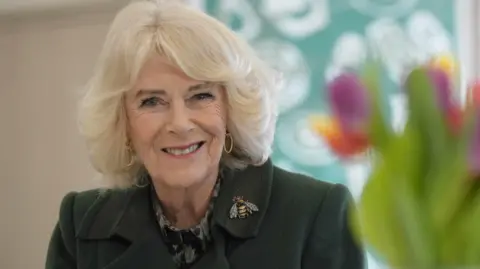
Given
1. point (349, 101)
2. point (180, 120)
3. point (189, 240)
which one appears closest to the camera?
point (349, 101)

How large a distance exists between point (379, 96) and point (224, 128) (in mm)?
800

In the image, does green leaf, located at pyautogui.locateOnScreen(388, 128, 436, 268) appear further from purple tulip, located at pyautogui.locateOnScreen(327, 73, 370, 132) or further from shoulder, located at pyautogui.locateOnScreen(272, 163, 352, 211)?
shoulder, located at pyautogui.locateOnScreen(272, 163, 352, 211)

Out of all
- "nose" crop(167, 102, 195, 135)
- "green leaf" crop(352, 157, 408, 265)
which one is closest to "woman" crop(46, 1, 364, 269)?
"nose" crop(167, 102, 195, 135)

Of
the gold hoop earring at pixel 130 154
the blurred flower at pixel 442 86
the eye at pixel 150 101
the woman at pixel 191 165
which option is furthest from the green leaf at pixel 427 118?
the gold hoop earring at pixel 130 154

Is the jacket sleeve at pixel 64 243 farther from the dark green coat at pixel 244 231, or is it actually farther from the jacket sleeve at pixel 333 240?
the jacket sleeve at pixel 333 240

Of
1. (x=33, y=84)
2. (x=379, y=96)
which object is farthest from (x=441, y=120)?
(x=33, y=84)

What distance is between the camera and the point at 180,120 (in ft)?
3.92

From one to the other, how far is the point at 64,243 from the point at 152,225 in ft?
0.67

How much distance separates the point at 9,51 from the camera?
2.33m

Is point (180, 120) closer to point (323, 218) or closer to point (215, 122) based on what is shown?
point (215, 122)

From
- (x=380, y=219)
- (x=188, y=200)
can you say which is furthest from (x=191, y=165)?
(x=380, y=219)

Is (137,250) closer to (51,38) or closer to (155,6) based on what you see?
(155,6)

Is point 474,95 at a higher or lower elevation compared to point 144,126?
higher

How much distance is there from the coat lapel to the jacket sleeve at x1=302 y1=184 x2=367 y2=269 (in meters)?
0.10
